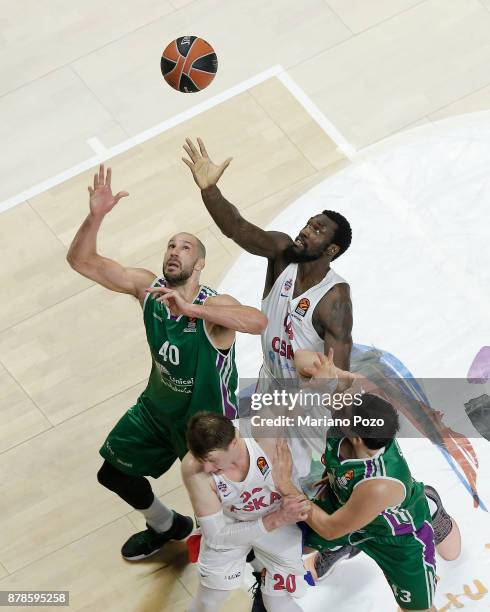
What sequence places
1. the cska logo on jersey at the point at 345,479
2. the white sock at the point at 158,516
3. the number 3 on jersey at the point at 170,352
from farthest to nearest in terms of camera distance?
the white sock at the point at 158,516 → the number 3 on jersey at the point at 170,352 → the cska logo on jersey at the point at 345,479

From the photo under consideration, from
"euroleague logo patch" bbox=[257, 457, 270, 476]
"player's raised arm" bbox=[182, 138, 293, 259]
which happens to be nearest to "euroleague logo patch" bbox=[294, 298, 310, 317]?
"player's raised arm" bbox=[182, 138, 293, 259]

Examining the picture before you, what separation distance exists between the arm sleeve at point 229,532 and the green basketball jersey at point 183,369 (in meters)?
0.72

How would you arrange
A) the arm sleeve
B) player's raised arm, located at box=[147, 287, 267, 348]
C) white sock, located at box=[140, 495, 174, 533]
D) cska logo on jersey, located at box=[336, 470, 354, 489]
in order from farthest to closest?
white sock, located at box=[140, 495, 174, 533] < player's raised arm, located at box=[147, 287, 267, 348] < the arm sleeve < cska logo on jersey, located at box=[336, 470, 354, 489]

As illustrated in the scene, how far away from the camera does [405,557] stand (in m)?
5.67

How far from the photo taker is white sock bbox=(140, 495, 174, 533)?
6520 mm

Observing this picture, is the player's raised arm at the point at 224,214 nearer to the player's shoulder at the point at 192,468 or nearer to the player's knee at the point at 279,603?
the player's shoulder at the point at 192,468

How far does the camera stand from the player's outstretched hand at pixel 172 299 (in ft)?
18.7

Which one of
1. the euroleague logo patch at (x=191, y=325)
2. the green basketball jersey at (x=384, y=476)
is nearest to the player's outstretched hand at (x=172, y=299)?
the euroleague logo patch at (x=191, y=325)

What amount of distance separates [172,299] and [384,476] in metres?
1.31

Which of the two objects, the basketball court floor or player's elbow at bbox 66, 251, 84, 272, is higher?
player's elbow at bbox 66, 251, 84, 272

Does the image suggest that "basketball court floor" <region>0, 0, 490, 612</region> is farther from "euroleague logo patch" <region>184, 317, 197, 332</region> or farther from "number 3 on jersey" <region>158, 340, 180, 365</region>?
"euroleague logo patch" <region>184, 317, 197, 332</region>

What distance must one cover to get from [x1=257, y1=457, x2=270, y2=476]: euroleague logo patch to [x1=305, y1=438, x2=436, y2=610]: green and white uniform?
0.28 m

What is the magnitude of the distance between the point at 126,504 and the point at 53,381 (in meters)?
1.02

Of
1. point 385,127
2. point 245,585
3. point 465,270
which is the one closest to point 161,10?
point 385,127
